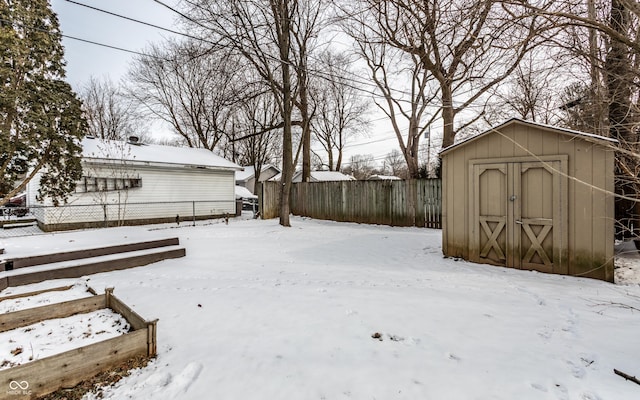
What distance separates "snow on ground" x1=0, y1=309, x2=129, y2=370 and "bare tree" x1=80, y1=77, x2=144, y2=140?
86.3 ft

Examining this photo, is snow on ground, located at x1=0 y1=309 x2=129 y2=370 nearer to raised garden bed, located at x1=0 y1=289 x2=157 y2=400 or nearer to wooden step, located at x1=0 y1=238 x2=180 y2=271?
raised garden bed, located at x1=0 y1=289 x2=157 y2=400

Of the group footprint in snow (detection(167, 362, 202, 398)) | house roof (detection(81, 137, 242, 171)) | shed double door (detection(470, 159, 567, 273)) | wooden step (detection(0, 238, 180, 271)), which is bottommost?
footprint in snow (detection(167, 362, 202, 398))

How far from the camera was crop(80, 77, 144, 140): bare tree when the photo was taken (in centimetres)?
2564

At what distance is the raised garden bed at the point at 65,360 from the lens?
191 centimetres

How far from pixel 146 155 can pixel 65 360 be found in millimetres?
12694

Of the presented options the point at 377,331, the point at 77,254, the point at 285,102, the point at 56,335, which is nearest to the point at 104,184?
the point at 285,102

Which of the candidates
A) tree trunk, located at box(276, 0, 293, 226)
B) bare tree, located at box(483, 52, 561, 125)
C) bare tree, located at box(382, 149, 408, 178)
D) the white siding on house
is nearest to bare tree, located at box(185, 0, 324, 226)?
tree trunk, located at box(276, 0, 293, 226)

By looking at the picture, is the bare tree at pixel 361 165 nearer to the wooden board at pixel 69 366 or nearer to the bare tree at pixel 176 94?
the bare tree at pixel 176 94

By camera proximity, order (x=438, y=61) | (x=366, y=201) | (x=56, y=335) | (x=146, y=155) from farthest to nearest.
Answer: (x=146, y=155) → (x=366, y=201) → (x=438, y=61) → (x=56, y=335)

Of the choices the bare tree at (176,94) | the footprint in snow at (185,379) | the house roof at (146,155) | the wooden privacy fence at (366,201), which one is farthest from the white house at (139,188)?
the footprint in snow at (185,379)

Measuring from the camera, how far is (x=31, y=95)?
6.94m

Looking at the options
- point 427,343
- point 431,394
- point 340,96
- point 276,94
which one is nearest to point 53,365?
point 431,394

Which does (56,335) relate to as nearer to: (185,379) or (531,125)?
(185,379)

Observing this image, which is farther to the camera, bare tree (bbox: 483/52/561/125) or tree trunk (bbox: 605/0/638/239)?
bare tree (bbox: 483/52/561/125)
